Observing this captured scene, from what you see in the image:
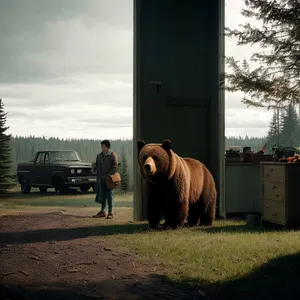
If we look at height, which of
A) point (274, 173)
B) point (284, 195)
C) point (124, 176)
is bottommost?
point (124, 176)

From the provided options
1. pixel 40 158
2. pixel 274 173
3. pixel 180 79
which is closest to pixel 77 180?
pixel 40 158

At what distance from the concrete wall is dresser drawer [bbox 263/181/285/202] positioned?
1030 mm

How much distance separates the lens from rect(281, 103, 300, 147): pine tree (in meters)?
6.64

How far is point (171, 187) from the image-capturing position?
5234 millimetres

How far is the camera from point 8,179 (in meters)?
11.7

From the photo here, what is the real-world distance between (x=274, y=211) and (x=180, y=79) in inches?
104

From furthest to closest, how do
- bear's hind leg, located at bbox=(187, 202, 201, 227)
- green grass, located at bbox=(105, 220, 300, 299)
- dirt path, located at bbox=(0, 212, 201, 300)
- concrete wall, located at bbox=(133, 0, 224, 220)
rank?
concrete wall, located at bbox=(133, 0, 224, 220), bear's hind leg, located at bbox=(187, 202, 201, 227), green grass, located at bbox=(105, 220, 300, 299), dirt path, located at bbox=(0, 212, 201, 300)

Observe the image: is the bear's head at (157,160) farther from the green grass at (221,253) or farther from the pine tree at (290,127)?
the pine tree at (290,127)

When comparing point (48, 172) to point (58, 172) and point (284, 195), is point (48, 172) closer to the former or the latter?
point (58, 172)

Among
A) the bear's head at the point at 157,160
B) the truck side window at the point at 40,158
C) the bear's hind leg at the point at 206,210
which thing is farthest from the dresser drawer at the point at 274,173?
the truck side window at the point at 40,158

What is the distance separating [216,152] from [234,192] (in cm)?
73

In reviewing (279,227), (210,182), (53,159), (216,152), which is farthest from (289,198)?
(53,159)

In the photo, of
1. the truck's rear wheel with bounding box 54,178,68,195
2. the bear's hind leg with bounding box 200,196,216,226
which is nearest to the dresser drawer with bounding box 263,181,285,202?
the bear's hind leg with bounding box 200,196,216,226

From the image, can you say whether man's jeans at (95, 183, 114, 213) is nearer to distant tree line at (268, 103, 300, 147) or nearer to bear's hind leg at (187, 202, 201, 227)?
bear's hind leg at (187, 202, 201, 227)
